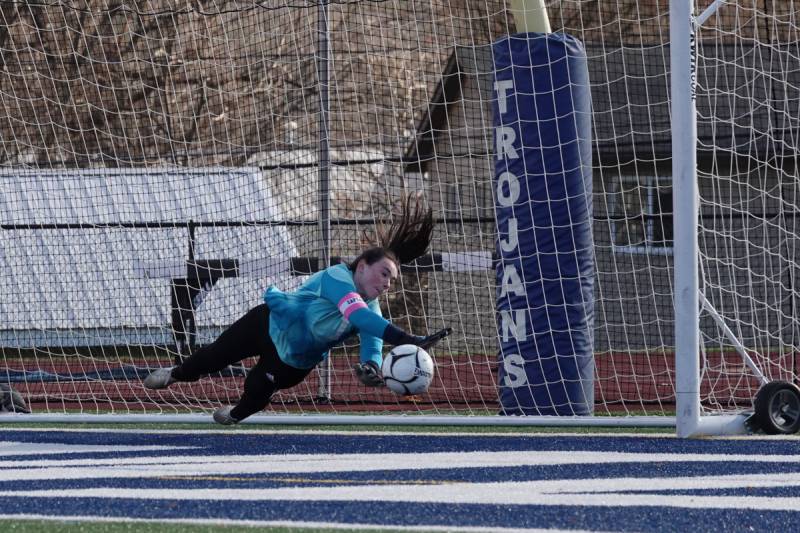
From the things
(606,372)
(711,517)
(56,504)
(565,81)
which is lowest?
(606,372)

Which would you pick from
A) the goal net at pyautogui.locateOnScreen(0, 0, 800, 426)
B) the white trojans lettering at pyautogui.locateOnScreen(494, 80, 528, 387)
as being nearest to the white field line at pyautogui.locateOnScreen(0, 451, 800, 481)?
the goal net at pyautogui.locateOnScreen(0, 0, 800, 426)

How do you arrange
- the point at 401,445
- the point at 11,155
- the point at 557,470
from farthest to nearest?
the point at 11,155
the point at 401,445
the point at 557,470

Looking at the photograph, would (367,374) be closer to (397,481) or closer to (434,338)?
(434,338)

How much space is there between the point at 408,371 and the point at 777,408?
2211 mm

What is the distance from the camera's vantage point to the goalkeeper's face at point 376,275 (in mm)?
7426

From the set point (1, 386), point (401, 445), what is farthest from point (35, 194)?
point (401, 445)

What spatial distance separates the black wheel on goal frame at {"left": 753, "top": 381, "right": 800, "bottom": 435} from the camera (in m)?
7.37

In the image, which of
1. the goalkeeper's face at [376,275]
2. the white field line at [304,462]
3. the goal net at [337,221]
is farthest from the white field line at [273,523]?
the goal net at [337,221]

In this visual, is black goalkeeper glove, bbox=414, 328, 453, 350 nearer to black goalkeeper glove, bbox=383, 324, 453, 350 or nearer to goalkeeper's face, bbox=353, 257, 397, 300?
black goalkeeper glove, bbox=383, 324, 453, 350

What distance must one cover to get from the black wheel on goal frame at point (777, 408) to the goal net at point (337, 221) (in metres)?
0.52

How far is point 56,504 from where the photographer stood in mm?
4562

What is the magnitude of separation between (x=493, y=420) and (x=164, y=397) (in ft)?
13.4

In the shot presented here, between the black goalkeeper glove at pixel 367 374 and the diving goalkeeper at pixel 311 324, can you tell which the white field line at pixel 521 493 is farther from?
the diving goalkeeper at pixel 311 324

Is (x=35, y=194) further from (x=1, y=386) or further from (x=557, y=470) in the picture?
(x=557, y=470)
